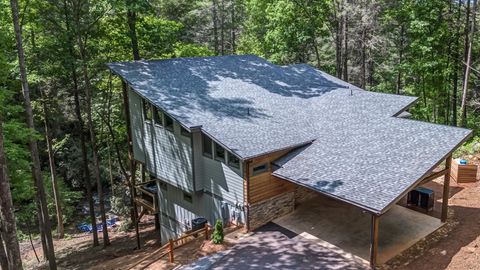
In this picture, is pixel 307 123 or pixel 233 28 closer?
pixel 307 123

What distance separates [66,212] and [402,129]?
22.2 m

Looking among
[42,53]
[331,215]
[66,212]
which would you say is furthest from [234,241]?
[66,212]

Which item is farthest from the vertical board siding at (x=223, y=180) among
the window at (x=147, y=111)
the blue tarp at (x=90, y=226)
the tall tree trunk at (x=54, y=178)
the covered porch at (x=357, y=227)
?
the blue tarp at (x=90, y=226)

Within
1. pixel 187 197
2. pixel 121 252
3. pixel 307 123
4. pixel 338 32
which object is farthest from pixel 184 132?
pixel 338 32

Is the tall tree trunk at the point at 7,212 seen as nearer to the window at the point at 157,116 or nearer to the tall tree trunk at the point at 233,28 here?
the window at the point at 157,116

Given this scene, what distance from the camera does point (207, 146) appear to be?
50.2 feet

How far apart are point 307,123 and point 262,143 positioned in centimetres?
310

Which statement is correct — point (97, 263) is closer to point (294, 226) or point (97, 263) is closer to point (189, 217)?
point (189, 217)

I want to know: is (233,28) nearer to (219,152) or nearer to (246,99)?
(246,99)

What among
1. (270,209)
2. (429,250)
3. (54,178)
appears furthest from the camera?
(54,178)

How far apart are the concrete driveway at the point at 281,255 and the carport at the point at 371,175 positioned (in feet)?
1.73

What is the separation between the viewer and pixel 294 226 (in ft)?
47.2

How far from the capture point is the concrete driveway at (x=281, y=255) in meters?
12.0

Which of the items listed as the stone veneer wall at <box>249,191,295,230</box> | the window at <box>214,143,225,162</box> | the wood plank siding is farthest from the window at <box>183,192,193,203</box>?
the wood plank siding
